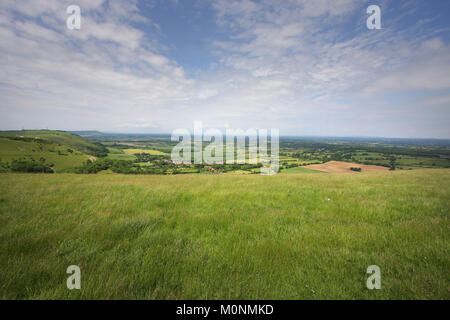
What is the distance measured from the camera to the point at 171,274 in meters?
2.41


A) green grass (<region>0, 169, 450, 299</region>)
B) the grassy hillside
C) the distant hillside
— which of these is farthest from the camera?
the distant hillside

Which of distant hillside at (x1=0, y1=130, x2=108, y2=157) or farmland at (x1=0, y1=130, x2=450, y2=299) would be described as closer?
farmland at (x1=0, y1=130, x2=450, y2=299)

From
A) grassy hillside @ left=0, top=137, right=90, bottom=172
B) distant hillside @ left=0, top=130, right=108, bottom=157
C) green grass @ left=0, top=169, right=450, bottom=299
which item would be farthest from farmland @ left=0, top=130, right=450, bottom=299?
distant hillside @ left=0, top=130, right=108, bottom=157

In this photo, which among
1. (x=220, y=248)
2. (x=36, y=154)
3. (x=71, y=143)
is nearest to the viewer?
(x=220, y=248)

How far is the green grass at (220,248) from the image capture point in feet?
7.07

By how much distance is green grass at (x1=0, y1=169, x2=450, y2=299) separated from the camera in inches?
84.8

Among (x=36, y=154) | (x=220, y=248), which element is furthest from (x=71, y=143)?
(x=220, y=248)

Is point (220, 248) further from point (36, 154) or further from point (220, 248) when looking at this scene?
point (36, 154)


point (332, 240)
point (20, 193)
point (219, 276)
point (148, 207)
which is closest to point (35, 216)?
point (148, 207)

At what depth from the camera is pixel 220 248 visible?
10.1 feet

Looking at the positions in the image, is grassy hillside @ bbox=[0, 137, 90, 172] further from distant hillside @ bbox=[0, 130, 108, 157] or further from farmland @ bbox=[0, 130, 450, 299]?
farmland @ bbox=[0, 130, 450, 299]

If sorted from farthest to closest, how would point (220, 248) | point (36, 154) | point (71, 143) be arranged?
point (71, 143) → point (36, 154) → point (220, 248)

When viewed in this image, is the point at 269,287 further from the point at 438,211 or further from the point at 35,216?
the point at 438,211

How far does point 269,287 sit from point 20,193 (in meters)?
9.17
